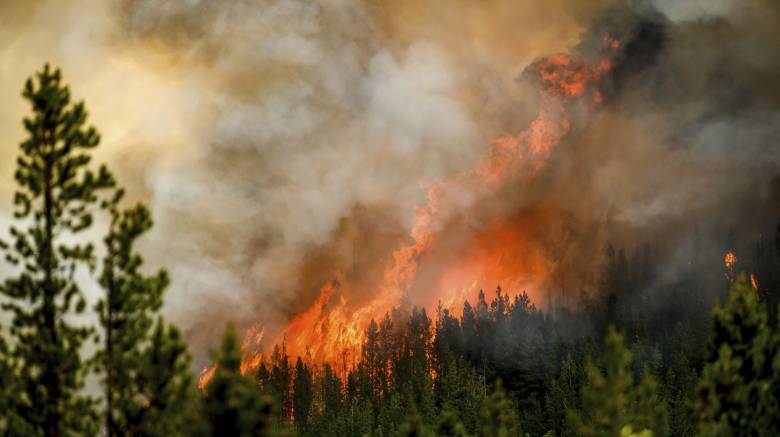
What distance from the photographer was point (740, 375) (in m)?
38.2

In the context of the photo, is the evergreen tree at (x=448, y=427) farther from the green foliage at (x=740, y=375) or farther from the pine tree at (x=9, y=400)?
the pine tree at (x=9, y=400)

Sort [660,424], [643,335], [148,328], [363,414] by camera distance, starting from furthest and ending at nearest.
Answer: [643,335] < [363,414] < [660,424] < [148,328]

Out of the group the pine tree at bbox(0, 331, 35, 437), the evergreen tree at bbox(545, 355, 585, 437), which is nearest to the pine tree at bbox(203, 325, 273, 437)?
the pine tree at bbox(0, 331, 35, 437)

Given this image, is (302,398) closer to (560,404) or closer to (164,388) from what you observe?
(560,404)

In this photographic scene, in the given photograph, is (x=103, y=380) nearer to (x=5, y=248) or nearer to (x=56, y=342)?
(x=56, y=342)

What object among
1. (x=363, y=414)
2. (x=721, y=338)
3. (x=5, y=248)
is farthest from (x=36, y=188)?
(x=363, y=414)

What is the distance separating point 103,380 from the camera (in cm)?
2944

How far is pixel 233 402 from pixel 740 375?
96.3ft

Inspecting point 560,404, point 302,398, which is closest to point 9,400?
point 560,404

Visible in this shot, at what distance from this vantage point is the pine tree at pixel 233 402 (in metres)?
24.9

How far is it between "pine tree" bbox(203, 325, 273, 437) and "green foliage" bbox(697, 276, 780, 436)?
992 inches

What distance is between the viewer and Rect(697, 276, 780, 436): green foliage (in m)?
37.0

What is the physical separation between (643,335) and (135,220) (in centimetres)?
18623

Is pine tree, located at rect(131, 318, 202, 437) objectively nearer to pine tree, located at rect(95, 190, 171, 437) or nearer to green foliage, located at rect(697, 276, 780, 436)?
pine tree, located at rect(95, 190, 171, 437)
